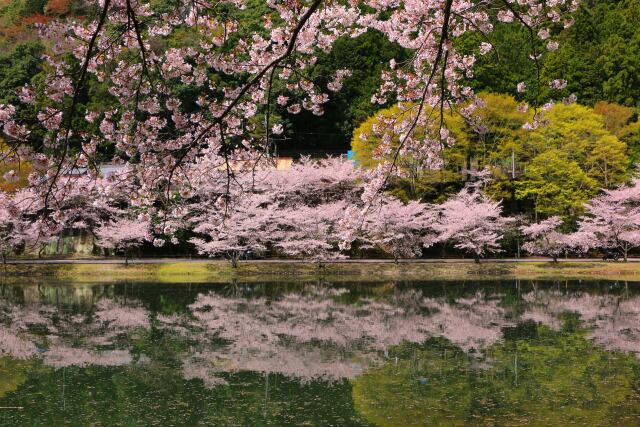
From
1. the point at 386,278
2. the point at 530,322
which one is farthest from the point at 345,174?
the point at 530,322

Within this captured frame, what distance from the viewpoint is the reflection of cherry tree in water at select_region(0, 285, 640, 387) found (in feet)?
51.7

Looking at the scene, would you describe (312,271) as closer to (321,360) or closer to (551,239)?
(551,239)

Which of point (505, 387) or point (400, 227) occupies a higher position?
point (400, 227)

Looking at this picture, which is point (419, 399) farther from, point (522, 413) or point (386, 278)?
point (386, 278)

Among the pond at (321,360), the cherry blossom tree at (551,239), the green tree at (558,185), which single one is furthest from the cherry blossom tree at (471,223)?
the pond at (321,360)

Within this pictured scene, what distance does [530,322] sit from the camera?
2081cm

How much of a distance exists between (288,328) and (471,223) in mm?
19825

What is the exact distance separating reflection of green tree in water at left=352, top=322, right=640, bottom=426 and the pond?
38 mm

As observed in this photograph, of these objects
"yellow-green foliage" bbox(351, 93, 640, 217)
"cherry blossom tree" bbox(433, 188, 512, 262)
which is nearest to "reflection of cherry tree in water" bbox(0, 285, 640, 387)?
"cherry blossom tree" bbox(433, 188, 512, 262)

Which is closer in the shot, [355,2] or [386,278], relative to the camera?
[355,2]

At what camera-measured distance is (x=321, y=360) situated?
15.8 m

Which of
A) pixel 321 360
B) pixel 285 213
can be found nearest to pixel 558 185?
pixel 285 213

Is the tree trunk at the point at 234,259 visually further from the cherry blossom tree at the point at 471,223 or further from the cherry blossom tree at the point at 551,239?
the cherry blossom tree at the point at 551,239

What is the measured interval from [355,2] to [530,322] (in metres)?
14.0
